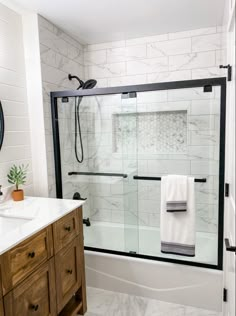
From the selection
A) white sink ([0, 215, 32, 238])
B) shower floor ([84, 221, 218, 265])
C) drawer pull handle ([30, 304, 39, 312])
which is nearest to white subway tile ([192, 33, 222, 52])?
shower floor ([84, 221, 218, 265])

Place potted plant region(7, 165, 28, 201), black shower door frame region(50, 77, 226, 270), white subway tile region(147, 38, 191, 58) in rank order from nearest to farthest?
black shower door frame region(50, 77, 226, 270)
potted plant region(7, 165, 28, 201)
white subway tile region(147, 38, 191, 58)

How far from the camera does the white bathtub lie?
2.00 metres

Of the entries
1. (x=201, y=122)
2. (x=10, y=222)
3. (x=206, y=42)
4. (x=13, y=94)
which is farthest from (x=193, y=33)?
(x=10, y=222)

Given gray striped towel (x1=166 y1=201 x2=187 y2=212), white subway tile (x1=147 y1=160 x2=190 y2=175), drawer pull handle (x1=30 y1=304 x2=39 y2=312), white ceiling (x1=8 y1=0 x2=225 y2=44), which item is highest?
white ceiling (x1=8 y1=0 x2=225 y2=44)

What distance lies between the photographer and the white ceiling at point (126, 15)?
78.9 inches

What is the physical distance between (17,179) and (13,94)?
709mm

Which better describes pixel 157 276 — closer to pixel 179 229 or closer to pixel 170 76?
→ pixel 179 229

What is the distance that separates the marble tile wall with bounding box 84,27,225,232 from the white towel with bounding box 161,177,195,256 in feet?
0.94

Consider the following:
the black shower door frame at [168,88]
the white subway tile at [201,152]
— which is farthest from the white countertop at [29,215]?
the white subway tile at [201,152]

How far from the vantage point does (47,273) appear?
1.54m

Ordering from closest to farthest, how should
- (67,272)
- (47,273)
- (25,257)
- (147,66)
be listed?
1. (25,257)
2. (47,273)
3. (67,272)
4. (147,66)

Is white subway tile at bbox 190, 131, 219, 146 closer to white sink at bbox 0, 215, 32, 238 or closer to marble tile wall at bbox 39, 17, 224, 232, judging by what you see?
marble tile wall at bbox 39, 17, 224, 232

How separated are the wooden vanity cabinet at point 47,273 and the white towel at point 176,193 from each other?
2.46 ft

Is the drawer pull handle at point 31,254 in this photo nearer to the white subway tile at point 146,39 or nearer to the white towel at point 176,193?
the white towel at point 176,193
